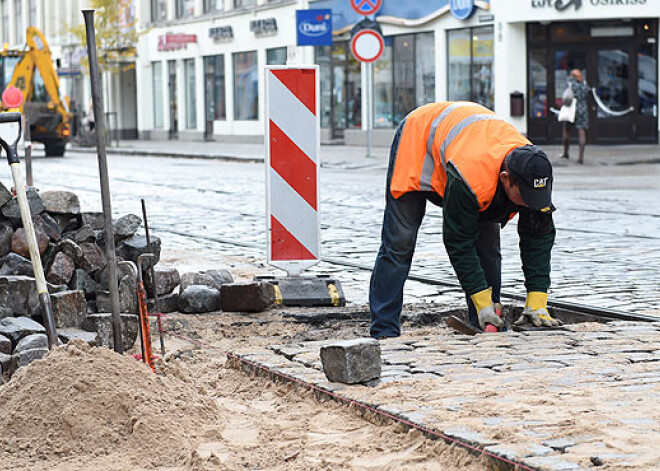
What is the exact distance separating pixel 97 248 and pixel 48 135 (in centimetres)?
2936

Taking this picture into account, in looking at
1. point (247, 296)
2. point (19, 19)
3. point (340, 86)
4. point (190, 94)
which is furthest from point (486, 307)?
point (19, 19)

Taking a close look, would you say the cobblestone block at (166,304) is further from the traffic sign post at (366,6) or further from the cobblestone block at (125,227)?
the traffic sign post at (366,6)

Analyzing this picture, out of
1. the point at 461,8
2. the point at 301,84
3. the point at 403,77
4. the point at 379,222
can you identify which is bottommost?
the point at 379,222

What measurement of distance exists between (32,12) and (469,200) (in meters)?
62.9

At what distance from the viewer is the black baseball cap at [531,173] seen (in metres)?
6.06

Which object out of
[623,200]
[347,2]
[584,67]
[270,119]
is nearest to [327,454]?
[270,119]

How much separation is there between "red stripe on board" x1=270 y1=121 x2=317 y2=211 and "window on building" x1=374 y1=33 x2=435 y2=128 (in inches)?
1072

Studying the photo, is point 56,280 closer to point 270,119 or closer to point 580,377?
point 270,119

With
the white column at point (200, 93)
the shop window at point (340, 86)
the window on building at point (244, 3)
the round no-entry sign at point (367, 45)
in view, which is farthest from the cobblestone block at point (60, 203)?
the white column at point (200, 93)

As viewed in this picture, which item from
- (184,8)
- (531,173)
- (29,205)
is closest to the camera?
(531,173)

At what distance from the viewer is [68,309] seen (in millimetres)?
6797

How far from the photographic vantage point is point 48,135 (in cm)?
3628

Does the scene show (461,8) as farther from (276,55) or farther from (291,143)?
(291,143)

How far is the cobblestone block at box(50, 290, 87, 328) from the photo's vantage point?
6.76 meters
